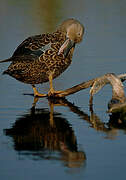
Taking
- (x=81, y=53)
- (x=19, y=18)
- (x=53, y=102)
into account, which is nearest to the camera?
(x=53, y=102)

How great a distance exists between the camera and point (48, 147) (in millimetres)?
7094

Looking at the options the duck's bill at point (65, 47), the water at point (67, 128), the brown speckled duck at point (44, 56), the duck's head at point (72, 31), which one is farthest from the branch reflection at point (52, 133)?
the duck's head at point (72, 31)

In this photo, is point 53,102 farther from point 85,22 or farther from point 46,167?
point 85,22

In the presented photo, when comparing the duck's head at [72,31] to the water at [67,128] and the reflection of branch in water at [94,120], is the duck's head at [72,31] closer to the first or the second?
the water at [67,128]

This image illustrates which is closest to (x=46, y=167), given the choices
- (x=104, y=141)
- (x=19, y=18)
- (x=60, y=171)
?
(x=60, y=171)

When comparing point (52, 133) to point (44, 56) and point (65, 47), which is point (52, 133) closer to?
point (44, 56)

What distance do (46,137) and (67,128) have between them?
50 centimetres

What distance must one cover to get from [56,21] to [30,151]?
11.3 metres

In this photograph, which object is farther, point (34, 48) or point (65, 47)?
point (65, 47)

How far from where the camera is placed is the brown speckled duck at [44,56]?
987cm

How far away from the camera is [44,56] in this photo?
9938 mm

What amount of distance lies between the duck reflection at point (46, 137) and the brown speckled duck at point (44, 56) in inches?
45.3

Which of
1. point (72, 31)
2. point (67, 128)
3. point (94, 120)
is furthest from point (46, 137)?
point (72, 31)

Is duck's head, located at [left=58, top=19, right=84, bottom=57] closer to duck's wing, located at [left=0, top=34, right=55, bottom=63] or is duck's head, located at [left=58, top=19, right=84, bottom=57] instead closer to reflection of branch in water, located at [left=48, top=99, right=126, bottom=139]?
duck's wing, located at [left=0, top=34, right=55, bottom=63]
